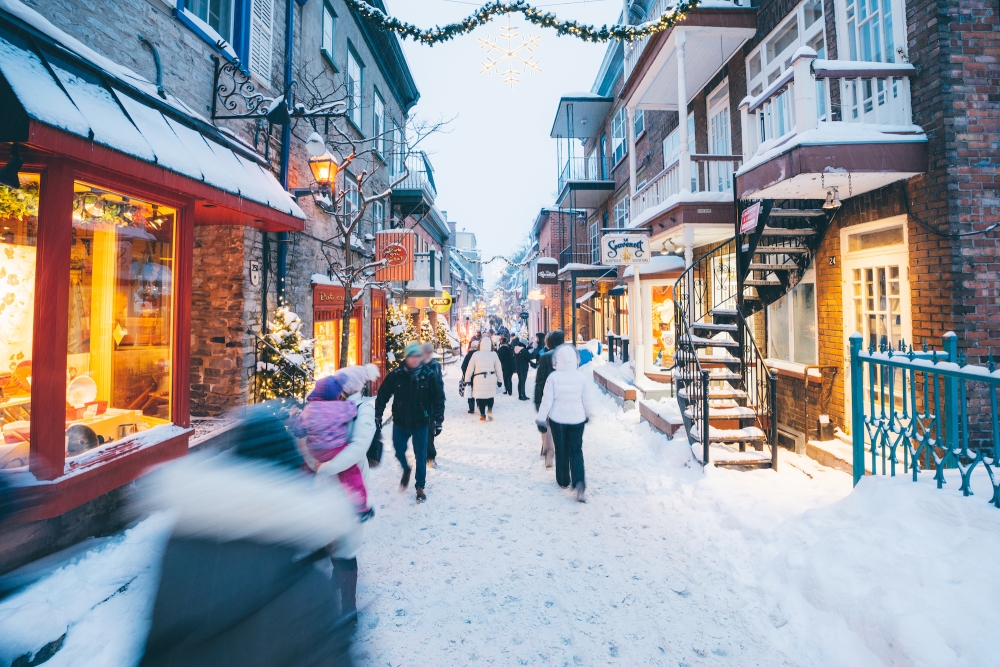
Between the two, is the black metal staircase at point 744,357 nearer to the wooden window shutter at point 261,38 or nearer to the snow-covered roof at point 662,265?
the snow-covered roof at point 662,265

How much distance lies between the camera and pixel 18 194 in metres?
3.61

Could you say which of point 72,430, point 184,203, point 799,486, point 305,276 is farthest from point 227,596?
point 305,276

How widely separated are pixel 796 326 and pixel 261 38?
34.3 ft

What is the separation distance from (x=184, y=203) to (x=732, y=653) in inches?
253

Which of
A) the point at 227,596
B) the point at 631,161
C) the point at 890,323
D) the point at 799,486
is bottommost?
the point at 799,486

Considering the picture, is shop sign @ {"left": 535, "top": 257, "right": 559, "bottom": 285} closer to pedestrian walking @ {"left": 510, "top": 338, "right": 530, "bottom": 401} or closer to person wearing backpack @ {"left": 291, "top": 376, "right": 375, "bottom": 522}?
pedestrian walking @ {"left": 510, "top": 338, "right": 530, "bottom": 401}

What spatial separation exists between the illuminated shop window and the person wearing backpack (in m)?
2.66

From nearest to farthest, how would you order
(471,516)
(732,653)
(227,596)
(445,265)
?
(227,596)
(732,653)
(471,516)
(445,265)

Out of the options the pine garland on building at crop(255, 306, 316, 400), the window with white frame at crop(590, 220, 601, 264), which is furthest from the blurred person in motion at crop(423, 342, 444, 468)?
the window with white frame at crop(590, 220, 601, 264)

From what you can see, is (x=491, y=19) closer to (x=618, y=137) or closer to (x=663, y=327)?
(x=663, y=327)

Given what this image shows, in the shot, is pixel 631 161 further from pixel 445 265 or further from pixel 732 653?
pixel 445 265

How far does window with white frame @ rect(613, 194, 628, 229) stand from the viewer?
55.8 feet

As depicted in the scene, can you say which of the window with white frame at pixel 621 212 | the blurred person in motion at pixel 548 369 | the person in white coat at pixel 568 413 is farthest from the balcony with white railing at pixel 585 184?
the person in white coat at pixel 568 413

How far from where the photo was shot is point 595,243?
21.3m
